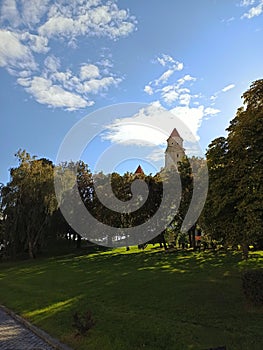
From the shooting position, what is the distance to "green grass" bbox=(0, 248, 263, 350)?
28.8ft

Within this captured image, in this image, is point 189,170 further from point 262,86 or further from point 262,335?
point 262,335

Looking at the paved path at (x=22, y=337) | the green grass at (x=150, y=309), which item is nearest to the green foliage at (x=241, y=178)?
the green grass at (x=150, y=309)

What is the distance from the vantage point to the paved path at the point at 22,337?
30.5 ft

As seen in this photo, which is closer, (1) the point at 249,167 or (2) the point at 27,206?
(1) the point at 249,167

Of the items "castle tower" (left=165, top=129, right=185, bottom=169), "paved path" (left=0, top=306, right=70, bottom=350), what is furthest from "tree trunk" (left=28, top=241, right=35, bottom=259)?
"castle tower" (left=165, top=129, right=185, bottom=169)

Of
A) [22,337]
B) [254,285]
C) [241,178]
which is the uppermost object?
[241,178]

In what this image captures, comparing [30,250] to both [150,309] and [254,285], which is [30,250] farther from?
[254,285]

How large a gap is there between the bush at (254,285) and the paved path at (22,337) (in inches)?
245

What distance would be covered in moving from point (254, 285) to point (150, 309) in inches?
149

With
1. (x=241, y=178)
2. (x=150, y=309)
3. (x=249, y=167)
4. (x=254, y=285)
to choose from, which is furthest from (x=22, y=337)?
(x=249, y=167)

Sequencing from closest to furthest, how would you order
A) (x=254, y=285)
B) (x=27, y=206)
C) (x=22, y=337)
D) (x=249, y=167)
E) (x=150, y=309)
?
(x=22, y=337)
(x=254, y=285)
(x=150, y=309)
(x=249, y=167)
(x=27, y=206)

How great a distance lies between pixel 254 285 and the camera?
11.4 m

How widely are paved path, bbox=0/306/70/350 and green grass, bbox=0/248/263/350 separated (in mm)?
314

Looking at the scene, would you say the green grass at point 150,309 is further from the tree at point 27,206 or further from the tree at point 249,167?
the tree at point 27,206
